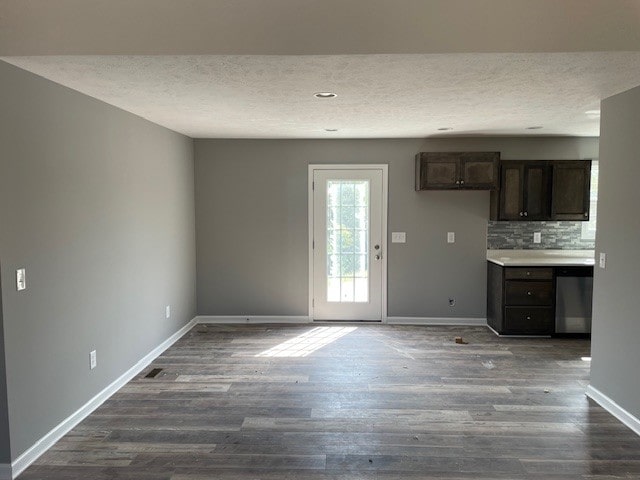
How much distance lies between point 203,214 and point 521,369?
3.80 meters

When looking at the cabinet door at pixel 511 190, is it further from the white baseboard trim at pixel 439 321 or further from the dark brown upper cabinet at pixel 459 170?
the white baseboard trim at pixel 439 321

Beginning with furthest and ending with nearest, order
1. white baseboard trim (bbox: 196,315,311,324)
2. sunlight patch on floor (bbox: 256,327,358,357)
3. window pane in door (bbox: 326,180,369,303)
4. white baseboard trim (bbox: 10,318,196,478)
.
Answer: white baseboard trim (bbox: 196,315,311,324) → window pane in door (bbox: 326,180,369,303) → sunlight patch on floor (bbox: 256,327,358,357) → white baseboard trim (bbox: 10,318,196,478)

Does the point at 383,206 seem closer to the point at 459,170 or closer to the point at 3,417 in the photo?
the point at 459,170

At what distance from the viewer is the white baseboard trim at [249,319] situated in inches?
215

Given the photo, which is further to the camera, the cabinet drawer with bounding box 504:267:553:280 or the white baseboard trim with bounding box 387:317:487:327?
the white baseboard trim with bounding box 387:317:487:327

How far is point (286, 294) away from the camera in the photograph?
5.45 meters

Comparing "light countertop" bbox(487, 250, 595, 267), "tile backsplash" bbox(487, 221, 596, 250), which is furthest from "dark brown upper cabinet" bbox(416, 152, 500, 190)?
"light countertop" bbox(487, 250, 595, 267)

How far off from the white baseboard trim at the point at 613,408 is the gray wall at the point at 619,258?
0.03 m

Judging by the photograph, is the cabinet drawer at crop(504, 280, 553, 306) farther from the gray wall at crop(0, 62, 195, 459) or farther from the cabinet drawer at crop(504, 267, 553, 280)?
the gray wall at crop(0, 62, 195, 459)

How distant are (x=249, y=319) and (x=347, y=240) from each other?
1.55m

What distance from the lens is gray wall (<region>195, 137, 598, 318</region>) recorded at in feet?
17.4

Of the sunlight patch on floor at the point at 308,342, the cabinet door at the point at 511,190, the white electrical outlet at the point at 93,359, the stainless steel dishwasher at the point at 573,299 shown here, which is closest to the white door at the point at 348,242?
the sunlight patch on floor at the point at 308,342

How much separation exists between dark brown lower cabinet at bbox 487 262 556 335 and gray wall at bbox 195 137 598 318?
557mm

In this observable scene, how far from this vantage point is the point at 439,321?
17.7ft
